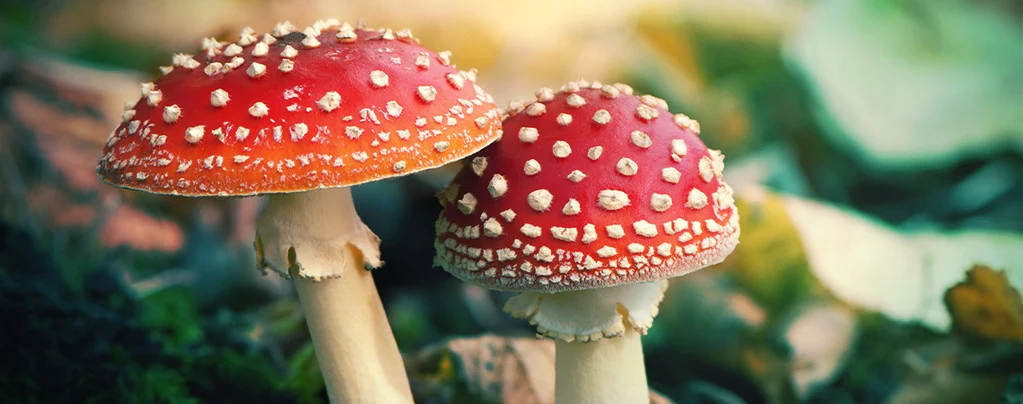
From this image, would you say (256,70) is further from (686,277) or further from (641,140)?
(686,277)

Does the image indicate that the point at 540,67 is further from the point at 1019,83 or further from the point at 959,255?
the point at 1019,83

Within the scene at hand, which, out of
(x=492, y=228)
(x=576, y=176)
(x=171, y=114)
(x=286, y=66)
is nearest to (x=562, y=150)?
(x=576, y=176)

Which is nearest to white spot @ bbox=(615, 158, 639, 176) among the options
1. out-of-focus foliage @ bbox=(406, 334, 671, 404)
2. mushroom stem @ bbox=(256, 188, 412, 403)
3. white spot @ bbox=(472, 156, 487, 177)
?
white spot @ bbox=(472, 156, 487, 177)

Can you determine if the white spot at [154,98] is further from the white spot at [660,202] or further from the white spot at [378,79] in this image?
the white spot at [660,202]

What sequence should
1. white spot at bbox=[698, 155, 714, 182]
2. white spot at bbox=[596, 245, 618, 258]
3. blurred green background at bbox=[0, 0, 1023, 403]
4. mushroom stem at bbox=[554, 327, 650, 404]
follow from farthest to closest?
blurred green background at bbox=[0, 0, 1023, 403], mushroom stem at bbox=[554, 327, 650, 404], white spot at bbox=[698, 155, 714, 182], white spot at bbox=[596, 245, 618, 258]

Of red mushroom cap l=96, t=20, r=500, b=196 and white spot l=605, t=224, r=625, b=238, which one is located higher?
red mushroom cap l=96, t=20, r=500, b=196

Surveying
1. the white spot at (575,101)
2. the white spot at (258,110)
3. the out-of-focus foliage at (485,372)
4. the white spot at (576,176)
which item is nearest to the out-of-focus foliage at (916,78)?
the out-of-focus foliage at (485,372)

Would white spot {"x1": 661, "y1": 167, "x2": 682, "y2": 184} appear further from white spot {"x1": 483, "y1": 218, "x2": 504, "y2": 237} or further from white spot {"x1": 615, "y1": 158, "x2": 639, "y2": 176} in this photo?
white spot {"x1": 483, "y1": 218, "x2": 504, "y2": 237}
